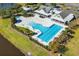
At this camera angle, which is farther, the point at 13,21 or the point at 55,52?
the point at 13,21

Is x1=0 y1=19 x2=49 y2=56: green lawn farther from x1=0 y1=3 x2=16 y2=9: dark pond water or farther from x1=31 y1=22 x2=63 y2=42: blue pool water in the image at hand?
x1=0 y1=3 x2=16 y2=9: dark pond water

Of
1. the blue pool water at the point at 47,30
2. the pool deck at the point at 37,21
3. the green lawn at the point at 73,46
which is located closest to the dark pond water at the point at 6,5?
the pool deck at the point at 37,21

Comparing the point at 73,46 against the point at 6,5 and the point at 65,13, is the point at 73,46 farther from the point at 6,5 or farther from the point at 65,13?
the point at 6,5

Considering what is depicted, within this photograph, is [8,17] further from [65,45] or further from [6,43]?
[65,45]

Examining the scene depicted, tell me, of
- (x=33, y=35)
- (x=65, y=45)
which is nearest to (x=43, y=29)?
(x=33, y=35)

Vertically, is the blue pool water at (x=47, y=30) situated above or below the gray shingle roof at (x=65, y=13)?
below

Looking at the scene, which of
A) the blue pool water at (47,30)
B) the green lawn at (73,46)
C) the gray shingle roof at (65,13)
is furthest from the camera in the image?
the gray shingle roof at (65,13)

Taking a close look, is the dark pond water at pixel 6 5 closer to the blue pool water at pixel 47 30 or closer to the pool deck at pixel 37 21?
the pool deck at pixel 37 21
